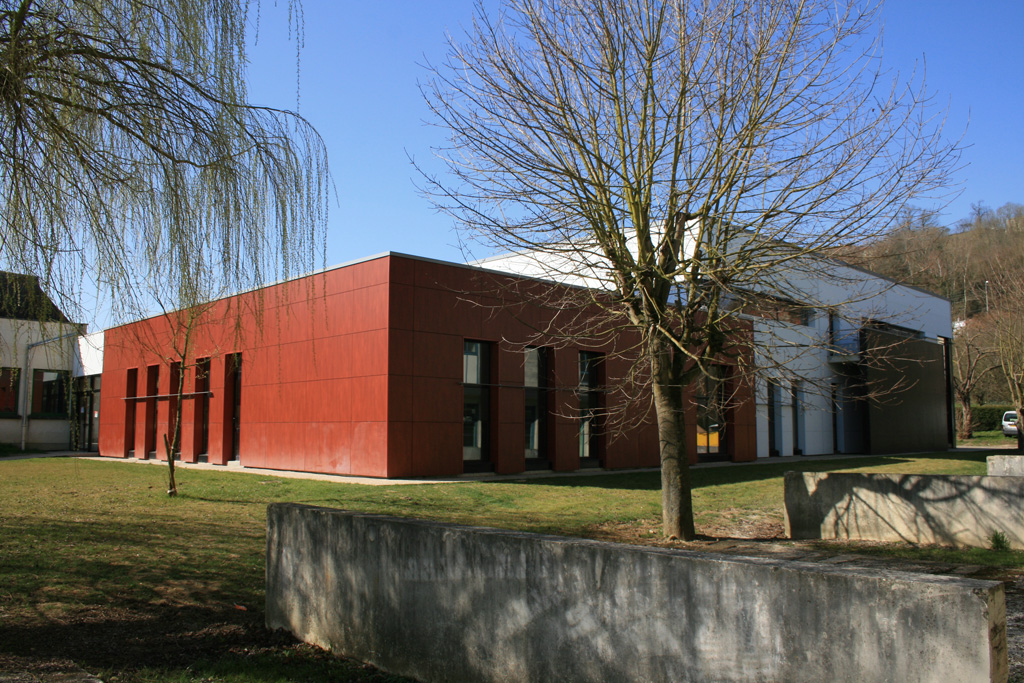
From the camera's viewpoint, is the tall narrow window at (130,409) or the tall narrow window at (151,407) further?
the tall narrow window at (130,409)

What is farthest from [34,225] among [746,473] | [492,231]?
[746,473]

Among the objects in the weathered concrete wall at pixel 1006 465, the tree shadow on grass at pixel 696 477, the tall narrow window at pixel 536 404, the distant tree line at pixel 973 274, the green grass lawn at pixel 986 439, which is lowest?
the green grass lawn at pixel 986 439

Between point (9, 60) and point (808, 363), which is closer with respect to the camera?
point (9, 60)

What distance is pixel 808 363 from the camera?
2983cm

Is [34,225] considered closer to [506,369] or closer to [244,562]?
[244,562]

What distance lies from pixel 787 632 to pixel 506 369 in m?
15.6

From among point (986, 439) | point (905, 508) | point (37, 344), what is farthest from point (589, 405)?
point (986, 439)

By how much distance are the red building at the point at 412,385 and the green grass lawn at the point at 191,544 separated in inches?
70.0

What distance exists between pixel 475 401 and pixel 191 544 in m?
10.4

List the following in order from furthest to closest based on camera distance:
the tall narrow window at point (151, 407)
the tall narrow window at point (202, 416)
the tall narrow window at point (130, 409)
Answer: the tall narrow window at point (130, 409)
the tall narrow window at point (151, 407)
the tall narrow window at point (202, 416)

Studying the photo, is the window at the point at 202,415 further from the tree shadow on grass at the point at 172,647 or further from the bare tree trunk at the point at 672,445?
the tree shadow on grass at the point at 172,647

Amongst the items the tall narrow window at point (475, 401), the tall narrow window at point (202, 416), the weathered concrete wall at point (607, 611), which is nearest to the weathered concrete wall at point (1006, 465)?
the tall narrow window at point (475, 401)

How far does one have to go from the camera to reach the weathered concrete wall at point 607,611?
106 inches

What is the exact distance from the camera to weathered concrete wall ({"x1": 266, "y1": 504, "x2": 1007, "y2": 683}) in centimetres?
270
